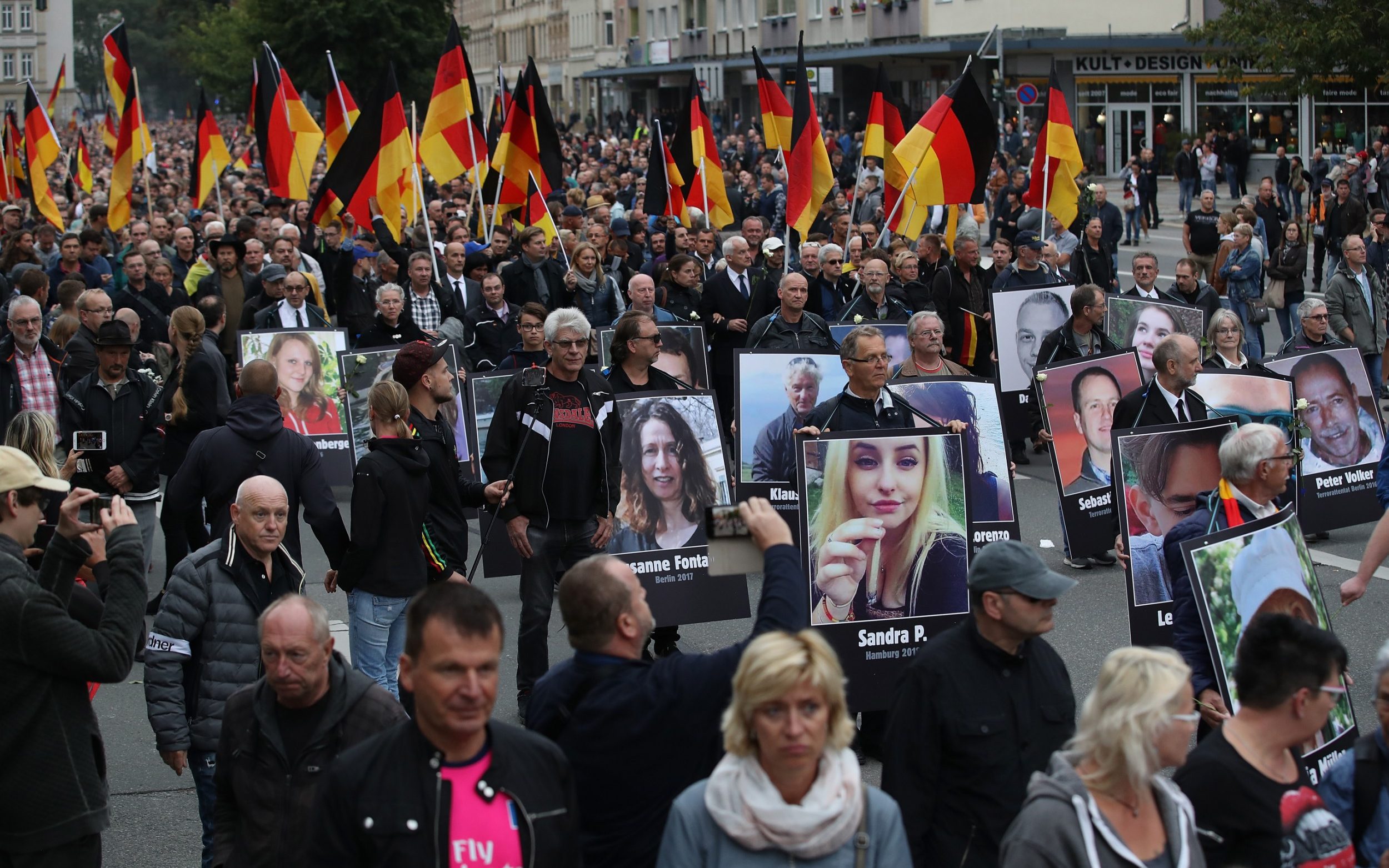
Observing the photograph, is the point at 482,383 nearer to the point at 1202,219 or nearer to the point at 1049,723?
the point at 1049,723

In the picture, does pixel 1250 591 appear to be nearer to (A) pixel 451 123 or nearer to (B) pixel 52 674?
(B) pixel 52 674

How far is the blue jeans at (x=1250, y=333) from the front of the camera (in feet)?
53.2

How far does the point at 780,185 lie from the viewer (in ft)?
95.2

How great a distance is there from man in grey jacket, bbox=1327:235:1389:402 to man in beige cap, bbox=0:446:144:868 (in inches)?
471

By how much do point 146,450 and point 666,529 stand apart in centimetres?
290

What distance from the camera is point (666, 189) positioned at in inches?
722

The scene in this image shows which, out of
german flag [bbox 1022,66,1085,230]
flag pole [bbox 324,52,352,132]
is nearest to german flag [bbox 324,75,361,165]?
flag pole [bbox 324,52,352,132]

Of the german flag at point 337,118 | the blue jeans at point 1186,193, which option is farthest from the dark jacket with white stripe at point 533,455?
the blue jeans at point 1186,193

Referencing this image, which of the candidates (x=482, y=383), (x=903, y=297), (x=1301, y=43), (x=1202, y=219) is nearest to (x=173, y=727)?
(x=482, y=383)

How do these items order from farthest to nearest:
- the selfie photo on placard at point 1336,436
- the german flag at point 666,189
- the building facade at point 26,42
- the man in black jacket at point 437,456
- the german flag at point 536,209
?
1. the building facade at point 26,42
2. the german flag at point 666,189
3. the german flag at point 536,209
4. the selfie photo on placard at point 1336,436
5. the man in black jacket at point 437,456

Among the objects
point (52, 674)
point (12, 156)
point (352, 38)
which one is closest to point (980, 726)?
point (52, 674)

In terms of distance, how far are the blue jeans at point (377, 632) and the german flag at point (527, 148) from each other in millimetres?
10541

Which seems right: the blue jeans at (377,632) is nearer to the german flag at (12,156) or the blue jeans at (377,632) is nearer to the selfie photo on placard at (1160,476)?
the selfie photo on placard at (1160,476)

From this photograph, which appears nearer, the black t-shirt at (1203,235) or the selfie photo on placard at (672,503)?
A: the selfie photo on placard at (672,503)
